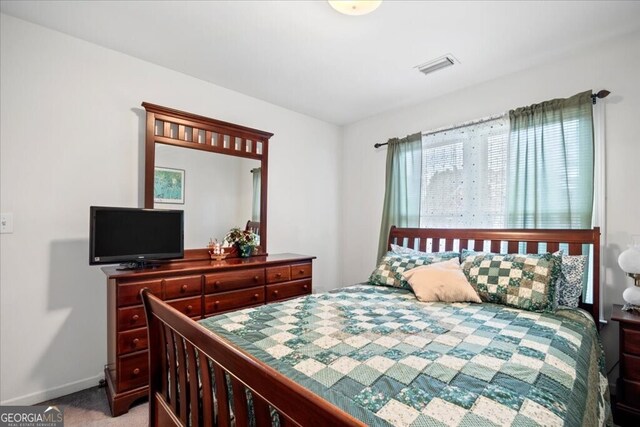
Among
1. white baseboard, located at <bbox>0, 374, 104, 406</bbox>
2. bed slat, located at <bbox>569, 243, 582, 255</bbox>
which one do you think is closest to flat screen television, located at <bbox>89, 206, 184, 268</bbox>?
white baseboard, located at <bbox>0, 374, 104, 406</bbox>

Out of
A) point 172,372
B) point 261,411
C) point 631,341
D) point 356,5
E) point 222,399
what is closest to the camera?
point 261,411

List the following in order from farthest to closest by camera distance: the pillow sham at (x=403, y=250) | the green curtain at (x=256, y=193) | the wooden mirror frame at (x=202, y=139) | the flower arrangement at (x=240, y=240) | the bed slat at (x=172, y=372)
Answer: the green curtain at (x=256, y=193) < the flower arrangement at (x=240, y=240) < the pillow sham at (x=403, y=250) < the wooden mirror frame at (x=202, y=139) < the bed slat at (x=172, y=372)

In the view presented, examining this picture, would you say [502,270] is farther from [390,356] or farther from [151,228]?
[151,228]

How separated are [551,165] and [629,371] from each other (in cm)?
147

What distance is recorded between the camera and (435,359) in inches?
46.3

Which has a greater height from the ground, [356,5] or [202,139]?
[356,5]

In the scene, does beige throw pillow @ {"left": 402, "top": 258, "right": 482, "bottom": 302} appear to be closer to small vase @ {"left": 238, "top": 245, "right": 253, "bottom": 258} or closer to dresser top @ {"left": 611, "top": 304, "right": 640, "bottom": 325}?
dresser top @ {"left": 611, "top": 304, "right": 640, "bottom": 325}

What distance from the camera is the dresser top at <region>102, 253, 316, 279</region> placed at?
76.3 inches

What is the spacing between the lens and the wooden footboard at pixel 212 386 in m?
0.61

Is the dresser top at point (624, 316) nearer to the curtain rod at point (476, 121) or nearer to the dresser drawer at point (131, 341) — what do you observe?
the curtain rod at point (476, 121)

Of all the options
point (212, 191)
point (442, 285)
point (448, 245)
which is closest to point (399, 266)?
point (442, 285)

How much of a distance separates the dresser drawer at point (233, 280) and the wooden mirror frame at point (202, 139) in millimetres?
464

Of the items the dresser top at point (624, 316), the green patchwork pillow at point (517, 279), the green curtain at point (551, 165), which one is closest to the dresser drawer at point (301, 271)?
the green patchwork pillow at point (517, 279)

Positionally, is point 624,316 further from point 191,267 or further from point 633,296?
point 191,267
